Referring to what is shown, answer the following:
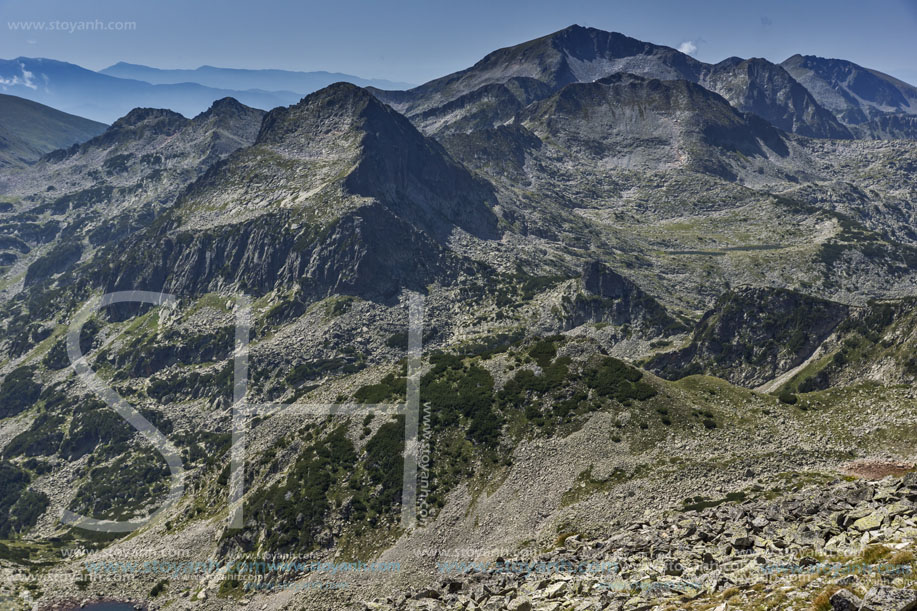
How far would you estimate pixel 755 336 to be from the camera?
512 feet

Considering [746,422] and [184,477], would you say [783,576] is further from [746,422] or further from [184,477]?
[184,477]

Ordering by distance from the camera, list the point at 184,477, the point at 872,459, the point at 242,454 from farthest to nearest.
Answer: the point at 184,477 < the point at 242,454 < the point at 872,459

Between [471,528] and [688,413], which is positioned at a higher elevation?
[688,413]

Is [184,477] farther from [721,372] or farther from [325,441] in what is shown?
[721,372]

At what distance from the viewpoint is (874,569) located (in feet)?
78.9

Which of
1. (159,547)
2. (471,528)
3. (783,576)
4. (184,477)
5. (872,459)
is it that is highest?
(783,576)

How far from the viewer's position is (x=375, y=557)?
68.1 m

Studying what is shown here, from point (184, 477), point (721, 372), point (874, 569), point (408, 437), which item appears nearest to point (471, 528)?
point (408, 437)

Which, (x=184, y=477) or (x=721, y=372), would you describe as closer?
(x=721, y=372)

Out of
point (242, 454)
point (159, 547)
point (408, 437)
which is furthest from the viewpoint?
point (242, 454)

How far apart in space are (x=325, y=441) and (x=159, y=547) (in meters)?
33.2

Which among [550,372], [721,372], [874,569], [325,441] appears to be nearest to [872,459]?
[550,372]

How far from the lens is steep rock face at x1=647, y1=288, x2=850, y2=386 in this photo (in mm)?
140250

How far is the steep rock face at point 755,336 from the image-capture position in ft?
460
